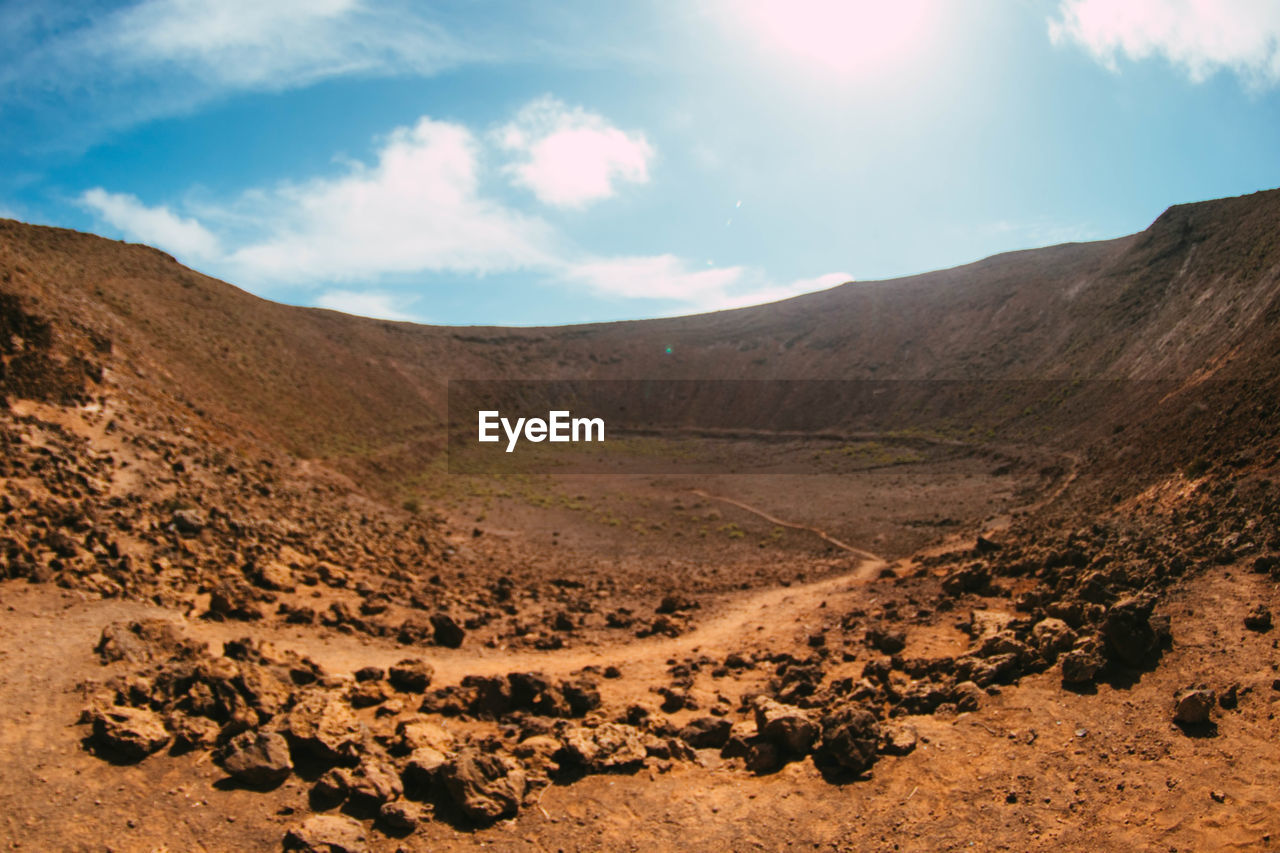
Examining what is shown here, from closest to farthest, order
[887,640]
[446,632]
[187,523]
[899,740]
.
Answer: [899,740] → [887,640] → [446,632] → [187,523]

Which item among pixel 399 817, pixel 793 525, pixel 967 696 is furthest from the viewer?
pixel 793 525

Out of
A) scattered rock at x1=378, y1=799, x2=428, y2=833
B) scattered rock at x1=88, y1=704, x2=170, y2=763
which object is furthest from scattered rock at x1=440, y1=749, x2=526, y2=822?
scattered rock at x1=88, y1=704, x2=170, y2=763

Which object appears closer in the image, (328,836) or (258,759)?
(328,836)

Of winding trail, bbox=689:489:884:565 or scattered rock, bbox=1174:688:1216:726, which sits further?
winding trail, bbox=689:489:884:565

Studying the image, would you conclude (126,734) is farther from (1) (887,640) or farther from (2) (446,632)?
(1) (887,640)

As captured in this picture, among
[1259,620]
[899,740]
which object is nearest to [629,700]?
[899,740]

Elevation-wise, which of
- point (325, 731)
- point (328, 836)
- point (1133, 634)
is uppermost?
point (1133, 634)

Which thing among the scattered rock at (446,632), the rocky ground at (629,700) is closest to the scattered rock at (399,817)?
the rocky ground at (629,700)

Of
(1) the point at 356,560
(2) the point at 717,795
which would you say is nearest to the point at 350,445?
(1) the point at 356,560

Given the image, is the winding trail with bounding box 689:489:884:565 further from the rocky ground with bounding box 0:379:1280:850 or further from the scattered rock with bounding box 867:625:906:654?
the scattered rock with bounding box 867:625:906:654
